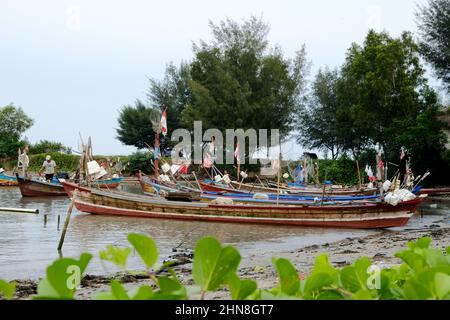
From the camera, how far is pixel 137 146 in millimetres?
57312

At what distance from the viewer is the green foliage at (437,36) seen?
113 feet

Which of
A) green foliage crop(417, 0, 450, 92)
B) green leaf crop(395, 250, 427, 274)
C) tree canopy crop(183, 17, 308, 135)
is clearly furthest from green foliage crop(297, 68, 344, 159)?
green leaf crop(395, 250, 427, 274)

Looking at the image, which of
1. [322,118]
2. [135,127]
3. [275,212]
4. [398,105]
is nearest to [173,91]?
[135,127]

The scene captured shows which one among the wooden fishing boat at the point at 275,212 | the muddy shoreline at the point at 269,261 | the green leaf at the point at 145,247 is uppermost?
the green leaf at the point at 145,247

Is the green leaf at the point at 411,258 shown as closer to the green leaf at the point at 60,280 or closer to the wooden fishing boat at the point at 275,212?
the green leaf at the point at 60,280

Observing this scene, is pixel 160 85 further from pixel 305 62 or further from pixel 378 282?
pixel 378 282

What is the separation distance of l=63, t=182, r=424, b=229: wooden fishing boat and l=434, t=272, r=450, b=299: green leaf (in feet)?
57.1

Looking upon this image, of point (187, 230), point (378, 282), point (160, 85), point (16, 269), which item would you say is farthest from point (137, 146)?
point (378, 282)

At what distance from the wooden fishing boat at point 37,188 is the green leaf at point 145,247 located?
29661 mm

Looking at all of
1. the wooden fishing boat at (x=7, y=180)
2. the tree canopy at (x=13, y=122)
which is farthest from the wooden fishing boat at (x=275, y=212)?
the tree canopy at (x=13, y=122)

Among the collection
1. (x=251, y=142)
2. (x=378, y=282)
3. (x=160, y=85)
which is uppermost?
(x=160, y=85)

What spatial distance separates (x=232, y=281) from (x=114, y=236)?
1576cm
